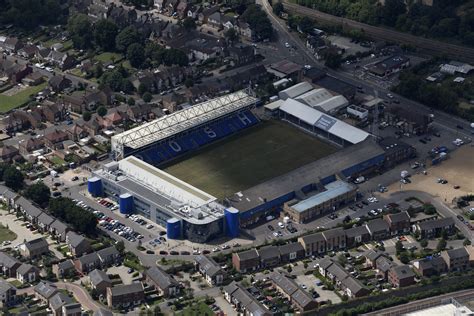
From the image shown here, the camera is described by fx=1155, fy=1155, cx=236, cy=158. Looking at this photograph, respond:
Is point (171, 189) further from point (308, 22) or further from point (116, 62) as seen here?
point (308, 22)

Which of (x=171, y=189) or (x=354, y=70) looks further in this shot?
(x=354, y=70)

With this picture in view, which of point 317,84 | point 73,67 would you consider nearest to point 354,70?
point 317,84

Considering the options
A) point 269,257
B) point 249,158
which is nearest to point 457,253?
point 269,257

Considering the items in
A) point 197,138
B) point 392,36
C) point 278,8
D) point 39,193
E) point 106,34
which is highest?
point 278,8

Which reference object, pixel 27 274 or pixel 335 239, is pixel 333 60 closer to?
pixel 335 239

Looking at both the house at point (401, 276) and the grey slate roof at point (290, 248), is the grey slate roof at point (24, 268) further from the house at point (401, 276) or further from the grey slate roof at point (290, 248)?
the house at point (401, 276)

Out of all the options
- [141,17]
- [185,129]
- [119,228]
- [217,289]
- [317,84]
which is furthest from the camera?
[141,17]

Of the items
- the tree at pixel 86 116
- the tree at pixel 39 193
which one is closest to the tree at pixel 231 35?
the tree at pixel 86 116
